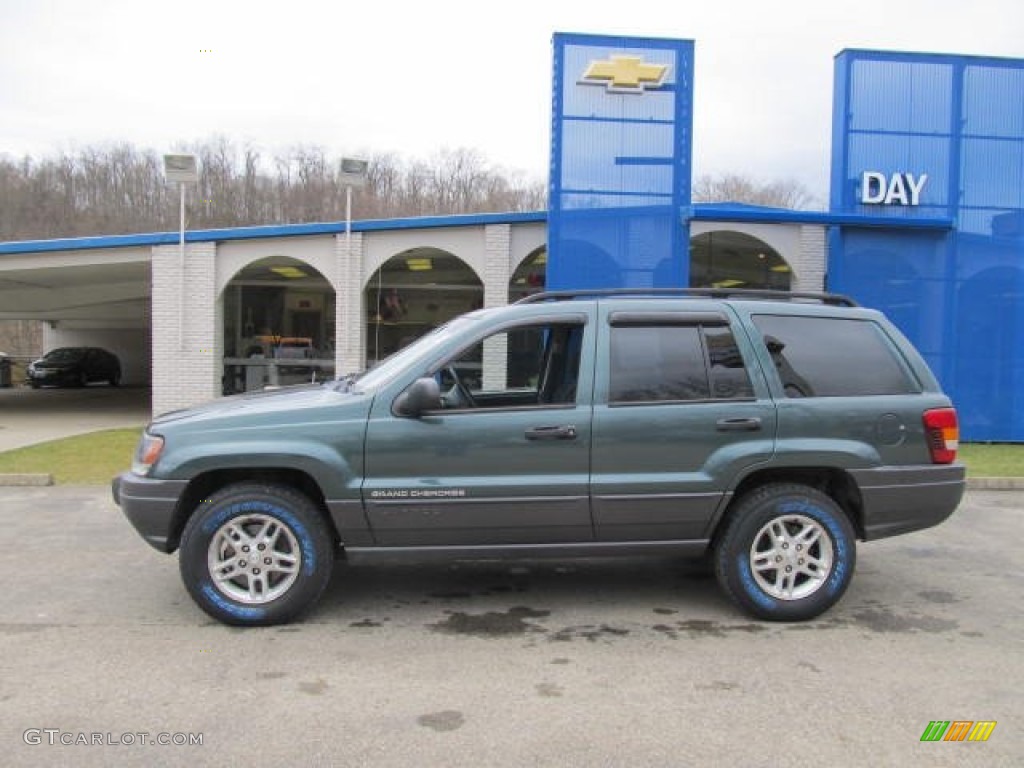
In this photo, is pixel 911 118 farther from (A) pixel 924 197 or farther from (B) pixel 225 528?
(B) pixel 225 528

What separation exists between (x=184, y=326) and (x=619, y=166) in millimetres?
7868

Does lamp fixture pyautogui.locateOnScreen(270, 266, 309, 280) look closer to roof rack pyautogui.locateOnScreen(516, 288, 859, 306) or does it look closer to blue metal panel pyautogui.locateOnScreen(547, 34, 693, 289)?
blue metal panel pyautogui.locateOnScreen(547, 34, 693, 289)

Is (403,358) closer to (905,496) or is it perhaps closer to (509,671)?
(509,671)

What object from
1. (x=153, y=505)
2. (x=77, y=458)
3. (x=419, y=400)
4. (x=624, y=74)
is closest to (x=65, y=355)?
(x=77, y=458)

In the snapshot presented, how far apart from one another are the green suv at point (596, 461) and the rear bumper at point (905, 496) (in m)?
0.01

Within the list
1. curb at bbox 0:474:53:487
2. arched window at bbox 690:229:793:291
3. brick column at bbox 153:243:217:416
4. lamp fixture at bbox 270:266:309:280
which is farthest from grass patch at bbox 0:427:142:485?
arched window at bbox 690:229:793:291

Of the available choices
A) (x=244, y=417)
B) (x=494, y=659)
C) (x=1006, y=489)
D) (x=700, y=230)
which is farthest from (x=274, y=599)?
(x=700, y=230)

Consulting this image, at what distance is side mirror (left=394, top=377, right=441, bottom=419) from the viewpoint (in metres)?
4.50

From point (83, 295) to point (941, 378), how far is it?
20124 mm

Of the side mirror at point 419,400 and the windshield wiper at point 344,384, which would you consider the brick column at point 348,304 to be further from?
the side mirror at point 419,400

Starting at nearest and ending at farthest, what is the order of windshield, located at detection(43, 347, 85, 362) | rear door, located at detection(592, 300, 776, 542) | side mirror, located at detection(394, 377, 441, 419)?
side mirror, located at detection(394, 377, 441, 419)
rear door, located at detection(592, 300, 776, 542)
windshield, located at detection(43, 347, 85, 362)

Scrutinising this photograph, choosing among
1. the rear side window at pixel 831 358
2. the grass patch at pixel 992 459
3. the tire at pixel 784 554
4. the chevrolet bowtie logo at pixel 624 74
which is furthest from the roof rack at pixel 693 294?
the chevrolet bowtie logo at pixel 624 74

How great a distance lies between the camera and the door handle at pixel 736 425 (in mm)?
4773

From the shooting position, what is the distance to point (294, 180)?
181 feet
